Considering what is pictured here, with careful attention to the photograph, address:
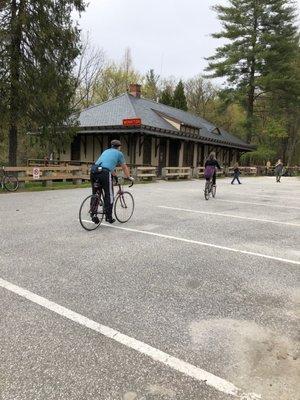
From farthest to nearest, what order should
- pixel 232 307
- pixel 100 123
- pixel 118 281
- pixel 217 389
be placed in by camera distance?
1. pixel 100 123
2. pixel 118 281
3. pixel 232 307
4. pixel 217 389

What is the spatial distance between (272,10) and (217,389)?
48.6 meters

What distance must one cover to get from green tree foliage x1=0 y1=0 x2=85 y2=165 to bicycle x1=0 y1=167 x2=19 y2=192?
8.74 ft

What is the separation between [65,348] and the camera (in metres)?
3.36

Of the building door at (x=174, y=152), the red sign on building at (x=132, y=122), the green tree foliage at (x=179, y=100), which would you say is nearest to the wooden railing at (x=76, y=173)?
the building door at (x=174, y=152)

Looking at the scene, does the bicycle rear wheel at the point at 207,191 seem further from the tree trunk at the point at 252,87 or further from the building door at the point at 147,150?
the tree trunk at the point at 252,87

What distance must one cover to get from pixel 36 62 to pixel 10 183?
6.03m

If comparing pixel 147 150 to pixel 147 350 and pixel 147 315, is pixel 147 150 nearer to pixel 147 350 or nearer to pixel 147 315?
pixel 147 315

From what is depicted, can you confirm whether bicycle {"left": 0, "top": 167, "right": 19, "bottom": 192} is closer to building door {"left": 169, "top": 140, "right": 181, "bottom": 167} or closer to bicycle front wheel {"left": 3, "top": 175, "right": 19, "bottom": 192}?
bicycle front wheel {"left": 3, "top": 175, "right": 19, "bottom": 192}

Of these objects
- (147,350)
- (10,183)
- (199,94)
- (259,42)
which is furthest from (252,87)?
(147,350)

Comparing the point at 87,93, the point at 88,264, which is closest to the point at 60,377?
the point at 88,264

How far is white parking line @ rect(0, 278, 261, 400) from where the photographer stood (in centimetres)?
288

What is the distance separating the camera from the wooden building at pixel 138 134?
27516 millimetres

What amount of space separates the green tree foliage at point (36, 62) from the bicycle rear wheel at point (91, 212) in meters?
10.8

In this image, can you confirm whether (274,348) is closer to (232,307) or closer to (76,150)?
(232,307)
